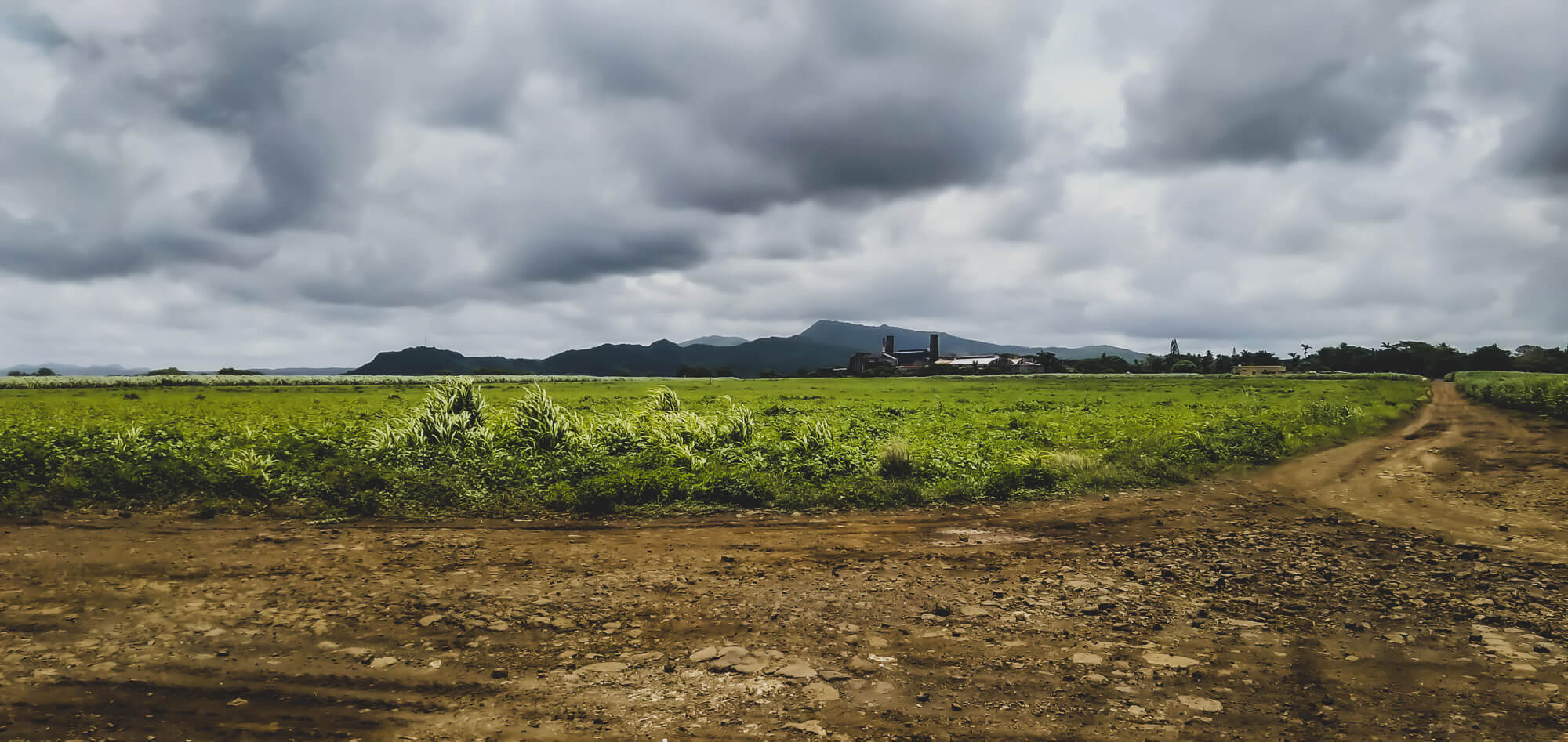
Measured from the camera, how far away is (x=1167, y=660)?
18.3 feet

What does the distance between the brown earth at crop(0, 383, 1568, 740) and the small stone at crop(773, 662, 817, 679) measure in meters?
0.04

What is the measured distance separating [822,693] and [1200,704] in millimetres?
2583

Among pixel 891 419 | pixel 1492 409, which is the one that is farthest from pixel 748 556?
pixel 1492 409

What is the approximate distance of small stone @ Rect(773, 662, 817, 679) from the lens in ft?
17.4

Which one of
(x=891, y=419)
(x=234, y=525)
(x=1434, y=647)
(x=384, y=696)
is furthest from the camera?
(x=891, y=419)

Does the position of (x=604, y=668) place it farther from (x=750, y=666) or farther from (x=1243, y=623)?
(x=1243, y=623)

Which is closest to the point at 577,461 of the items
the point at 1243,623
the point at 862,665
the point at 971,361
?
the point at 862,665

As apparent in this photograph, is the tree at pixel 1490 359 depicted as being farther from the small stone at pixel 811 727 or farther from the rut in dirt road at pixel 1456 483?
the small stone at pixel 811 727

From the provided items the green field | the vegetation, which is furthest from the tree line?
the green field

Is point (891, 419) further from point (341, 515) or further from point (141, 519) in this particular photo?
point (141, 519)

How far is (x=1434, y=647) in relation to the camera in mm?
5785

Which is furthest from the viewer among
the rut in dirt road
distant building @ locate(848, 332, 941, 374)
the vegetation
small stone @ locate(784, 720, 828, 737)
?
distant building @ locate(848, 332, 941, 374)

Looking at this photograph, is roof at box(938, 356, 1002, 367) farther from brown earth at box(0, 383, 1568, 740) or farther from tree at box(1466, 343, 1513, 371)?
brown earth at box(0, 383, 1568, 740)

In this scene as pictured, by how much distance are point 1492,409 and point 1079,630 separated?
4434 cm
